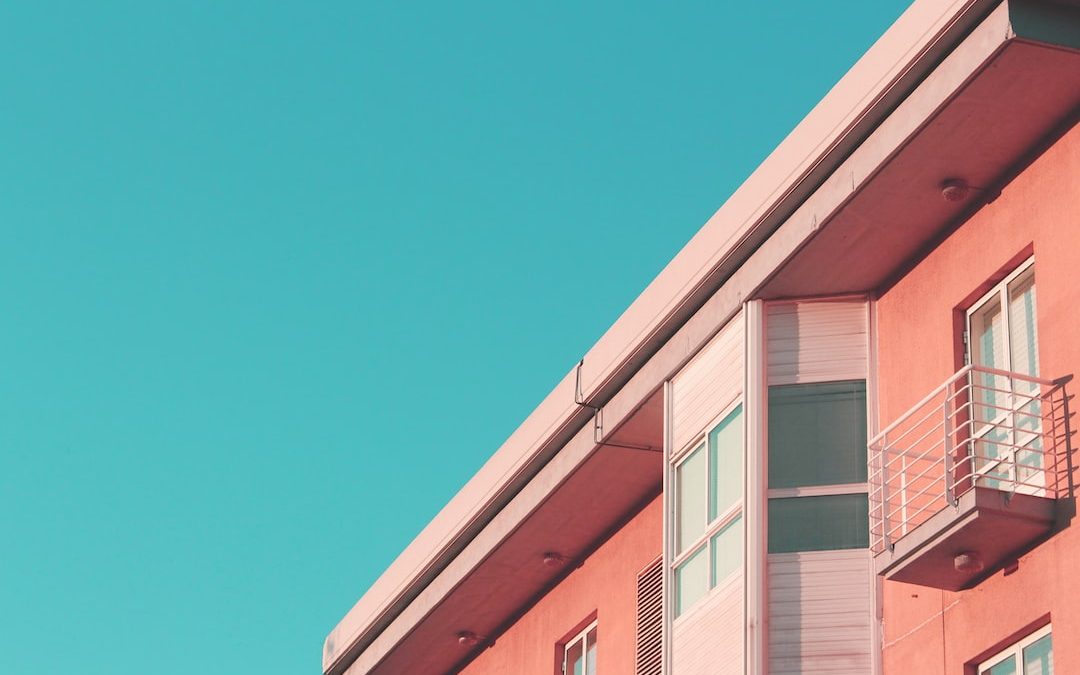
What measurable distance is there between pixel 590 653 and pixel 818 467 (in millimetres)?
6284

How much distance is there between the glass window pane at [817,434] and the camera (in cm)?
1844

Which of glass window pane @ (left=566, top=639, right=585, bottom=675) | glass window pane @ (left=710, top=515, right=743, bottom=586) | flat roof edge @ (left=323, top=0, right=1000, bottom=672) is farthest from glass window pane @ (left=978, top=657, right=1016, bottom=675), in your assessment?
glass window pane @ (left=566, top=639, right=585, bottom=675)

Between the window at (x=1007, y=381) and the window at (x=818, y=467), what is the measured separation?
1.56m

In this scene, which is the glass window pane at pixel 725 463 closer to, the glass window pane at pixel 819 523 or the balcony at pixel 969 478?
the glass window pane at pixel 819 523

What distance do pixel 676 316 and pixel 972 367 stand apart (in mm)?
5013

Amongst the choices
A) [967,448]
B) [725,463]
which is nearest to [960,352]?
[967,448]

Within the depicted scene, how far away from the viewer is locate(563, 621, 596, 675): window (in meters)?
23.8

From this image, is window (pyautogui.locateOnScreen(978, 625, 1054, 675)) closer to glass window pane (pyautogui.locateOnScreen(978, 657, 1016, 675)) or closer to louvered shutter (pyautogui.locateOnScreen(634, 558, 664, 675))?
glass window pane (pyautogui.locateOnScreen(978, 657, 1016, 675))

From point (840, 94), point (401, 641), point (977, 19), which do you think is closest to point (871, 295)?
point (840, 94)

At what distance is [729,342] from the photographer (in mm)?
19609

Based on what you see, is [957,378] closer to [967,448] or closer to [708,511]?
[967,448]

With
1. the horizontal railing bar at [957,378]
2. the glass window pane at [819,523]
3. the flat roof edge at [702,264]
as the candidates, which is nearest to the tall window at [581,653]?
the flat roof edge at [702,264]

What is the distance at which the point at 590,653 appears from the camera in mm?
23844

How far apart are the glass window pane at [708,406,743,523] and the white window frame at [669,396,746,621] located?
3cm
